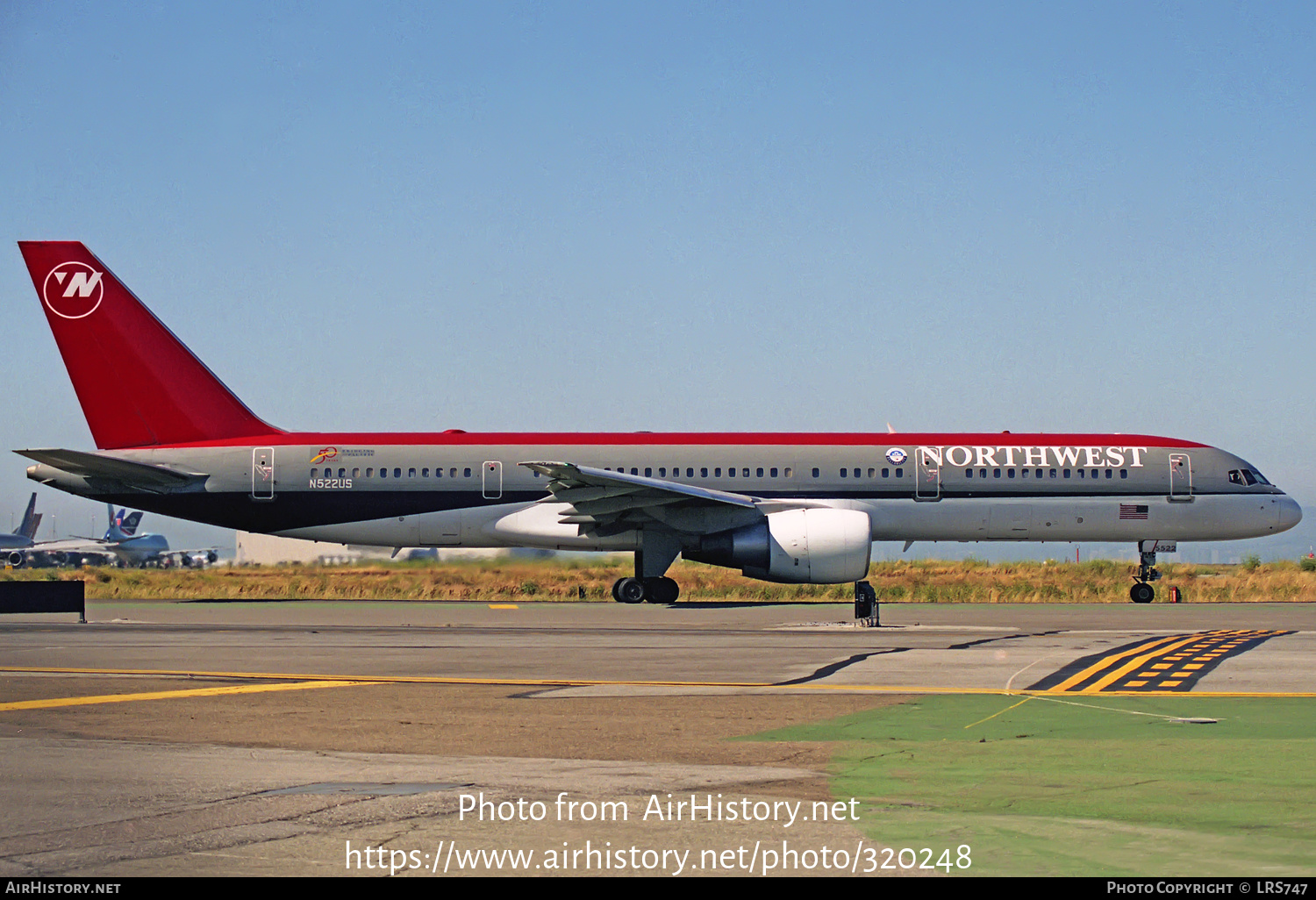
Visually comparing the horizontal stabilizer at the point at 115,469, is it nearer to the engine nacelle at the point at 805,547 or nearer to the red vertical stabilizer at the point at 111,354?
the red vertical stabilizer at the point at 111,354

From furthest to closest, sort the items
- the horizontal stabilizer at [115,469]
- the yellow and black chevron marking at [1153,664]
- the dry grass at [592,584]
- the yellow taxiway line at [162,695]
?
the dry grass at [592,584]
the horizontal stabilizer at [115,469]
the yellow and black chevron marking at [1153,664]
the yellow taxiway line at [162,695]

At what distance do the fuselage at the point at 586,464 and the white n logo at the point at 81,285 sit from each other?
4166 mm

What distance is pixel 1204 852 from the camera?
19.1 feet

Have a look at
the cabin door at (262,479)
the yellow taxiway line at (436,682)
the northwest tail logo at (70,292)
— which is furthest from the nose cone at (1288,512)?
the northwest tail logo at (70,292)

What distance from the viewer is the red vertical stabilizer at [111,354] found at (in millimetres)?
33062

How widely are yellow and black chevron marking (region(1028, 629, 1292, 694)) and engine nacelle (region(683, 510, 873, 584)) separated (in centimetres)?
945

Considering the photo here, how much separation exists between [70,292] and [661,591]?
17.1 meters

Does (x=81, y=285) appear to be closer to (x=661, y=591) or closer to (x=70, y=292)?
(x=70, y=292)

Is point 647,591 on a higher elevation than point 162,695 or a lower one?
higher

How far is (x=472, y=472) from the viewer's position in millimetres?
32531

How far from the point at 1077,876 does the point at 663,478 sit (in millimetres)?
27276

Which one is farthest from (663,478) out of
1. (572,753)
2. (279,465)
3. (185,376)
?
(572,753)

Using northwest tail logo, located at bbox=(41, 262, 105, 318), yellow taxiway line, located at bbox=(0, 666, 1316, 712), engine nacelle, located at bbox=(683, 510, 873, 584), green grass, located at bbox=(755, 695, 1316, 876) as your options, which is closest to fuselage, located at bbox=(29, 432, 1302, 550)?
engine nacelle, located at bbox=(683, 510, 873, 584)

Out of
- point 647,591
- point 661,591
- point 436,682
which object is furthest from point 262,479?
point 436,682
